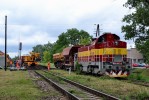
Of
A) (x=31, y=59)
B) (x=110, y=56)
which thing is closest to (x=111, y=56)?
(x=110, y=56)

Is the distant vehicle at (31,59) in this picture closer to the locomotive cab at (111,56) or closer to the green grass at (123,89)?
the locomotive cab at (111,56)

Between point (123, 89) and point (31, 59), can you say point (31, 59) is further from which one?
point (123, 89)

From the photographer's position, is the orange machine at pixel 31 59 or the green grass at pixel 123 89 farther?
the orange machine at pixel 31 59

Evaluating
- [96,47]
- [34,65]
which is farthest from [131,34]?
[34,65]

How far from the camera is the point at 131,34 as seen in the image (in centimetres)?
4638

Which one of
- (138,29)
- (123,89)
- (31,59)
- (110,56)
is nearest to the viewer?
(123,89)

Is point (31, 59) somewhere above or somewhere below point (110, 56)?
above

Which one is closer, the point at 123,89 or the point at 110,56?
the point at 123,89

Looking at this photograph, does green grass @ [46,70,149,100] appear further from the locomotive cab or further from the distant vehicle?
the distant vehicle

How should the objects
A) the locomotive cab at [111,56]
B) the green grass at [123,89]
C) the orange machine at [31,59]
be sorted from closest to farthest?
the green grass at [123,89], the locomotive cab at [111,56], the orange machine at [31,59]

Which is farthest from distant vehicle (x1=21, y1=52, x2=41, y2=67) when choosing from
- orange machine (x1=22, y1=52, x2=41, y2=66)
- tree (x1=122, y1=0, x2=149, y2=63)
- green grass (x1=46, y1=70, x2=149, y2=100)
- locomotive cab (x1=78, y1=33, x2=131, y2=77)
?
green grass (x1=46, y1=70, x2=149, y2=100)

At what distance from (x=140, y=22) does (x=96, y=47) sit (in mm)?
14434

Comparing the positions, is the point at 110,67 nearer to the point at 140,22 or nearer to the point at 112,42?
the point at 112,42

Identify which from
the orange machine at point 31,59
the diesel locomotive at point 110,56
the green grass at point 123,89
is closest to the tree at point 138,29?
the diesel locomotive at point 110,56
